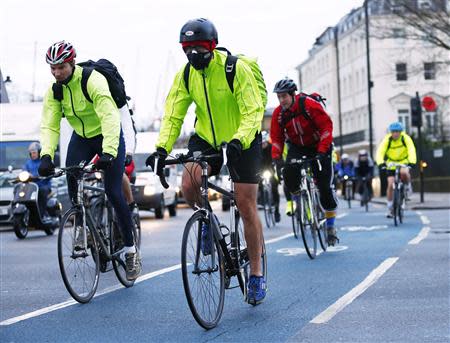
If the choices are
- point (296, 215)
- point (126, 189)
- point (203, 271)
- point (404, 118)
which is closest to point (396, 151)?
point (296, 215)

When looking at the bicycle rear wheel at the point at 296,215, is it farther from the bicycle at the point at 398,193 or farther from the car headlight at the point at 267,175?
the car headlight at the point at 267,175

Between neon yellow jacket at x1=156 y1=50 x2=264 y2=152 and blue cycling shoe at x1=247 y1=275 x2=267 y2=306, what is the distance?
1000 millimetres

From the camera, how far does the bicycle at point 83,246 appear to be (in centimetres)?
884

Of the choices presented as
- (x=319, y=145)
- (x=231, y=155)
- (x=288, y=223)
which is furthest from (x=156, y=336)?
(x=288, y=223)

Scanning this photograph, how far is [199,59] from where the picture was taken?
771 centimetres

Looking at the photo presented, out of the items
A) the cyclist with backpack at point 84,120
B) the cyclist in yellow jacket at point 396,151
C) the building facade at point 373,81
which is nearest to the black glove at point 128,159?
the cyclist with backpack at point 84,120

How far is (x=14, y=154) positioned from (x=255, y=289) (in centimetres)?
1939

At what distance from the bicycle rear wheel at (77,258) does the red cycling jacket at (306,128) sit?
455 centimetres

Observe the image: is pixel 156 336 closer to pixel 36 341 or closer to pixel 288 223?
pixel 36 341

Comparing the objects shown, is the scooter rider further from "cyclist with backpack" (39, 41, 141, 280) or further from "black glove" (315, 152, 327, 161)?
"cyclist with backpack" (39, 41, 141, 280)

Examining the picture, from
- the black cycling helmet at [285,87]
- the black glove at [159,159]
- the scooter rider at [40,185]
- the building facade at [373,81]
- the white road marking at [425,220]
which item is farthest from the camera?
the building facade at [373,81]

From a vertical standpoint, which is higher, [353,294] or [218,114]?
[218,114]

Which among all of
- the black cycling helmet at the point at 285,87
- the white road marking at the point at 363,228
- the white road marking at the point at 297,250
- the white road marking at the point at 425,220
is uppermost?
the black cycling helmet at the point at 285,87

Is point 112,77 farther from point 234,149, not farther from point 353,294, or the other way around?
point 353,294
